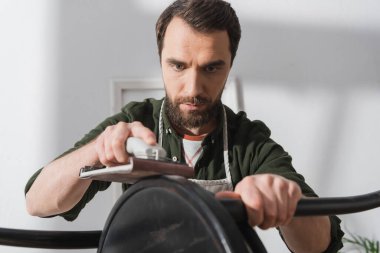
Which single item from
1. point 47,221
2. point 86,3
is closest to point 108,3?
point 86,3

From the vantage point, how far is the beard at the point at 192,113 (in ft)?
3.80

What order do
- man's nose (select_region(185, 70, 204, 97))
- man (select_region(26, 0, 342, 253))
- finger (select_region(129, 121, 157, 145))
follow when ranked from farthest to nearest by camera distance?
man's nose (select_region(185, 70, 204, 97)), man (select_region(26, 0, 342, 253)), finger (select_region(129, 121, 157, 145))

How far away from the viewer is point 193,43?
1134mm

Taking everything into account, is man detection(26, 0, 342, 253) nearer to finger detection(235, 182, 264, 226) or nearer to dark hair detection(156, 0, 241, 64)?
dark hair detection(156, 0, 241, 64)

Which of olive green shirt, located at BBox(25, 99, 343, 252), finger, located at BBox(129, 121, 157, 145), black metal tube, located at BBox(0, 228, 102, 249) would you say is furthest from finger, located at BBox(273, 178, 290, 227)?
olive green shirt, located at BBox(25, 99, 343, 252)

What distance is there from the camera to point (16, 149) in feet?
7.18

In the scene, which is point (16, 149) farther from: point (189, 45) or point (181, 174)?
point (181, 174)

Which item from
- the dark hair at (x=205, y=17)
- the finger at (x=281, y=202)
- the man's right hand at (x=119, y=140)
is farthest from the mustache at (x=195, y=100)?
the finger at (x=281, y=202)

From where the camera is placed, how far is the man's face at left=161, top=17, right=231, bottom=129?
113 centimetres

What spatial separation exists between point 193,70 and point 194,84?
0.03 metres

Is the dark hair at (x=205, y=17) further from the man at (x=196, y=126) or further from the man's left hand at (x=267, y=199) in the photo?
the man's left hand at (x=267, y=199)

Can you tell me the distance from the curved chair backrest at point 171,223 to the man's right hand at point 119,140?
51mm

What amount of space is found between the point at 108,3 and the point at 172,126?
127cm

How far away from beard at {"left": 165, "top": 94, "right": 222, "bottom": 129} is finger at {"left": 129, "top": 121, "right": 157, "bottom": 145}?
0.58m
